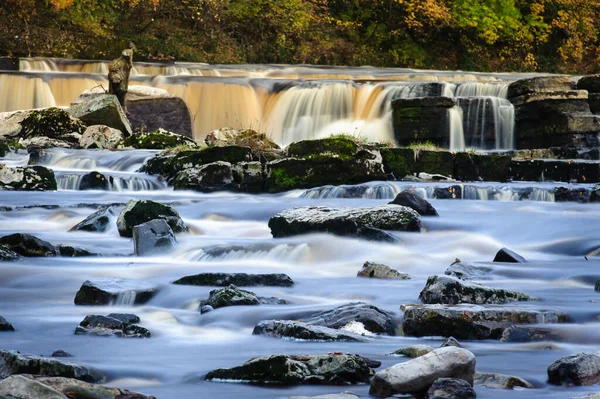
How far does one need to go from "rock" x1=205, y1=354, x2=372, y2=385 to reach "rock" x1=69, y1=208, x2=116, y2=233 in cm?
577

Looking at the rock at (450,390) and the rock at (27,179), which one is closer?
the rock at (450,390)

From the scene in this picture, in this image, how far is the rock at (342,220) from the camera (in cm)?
931

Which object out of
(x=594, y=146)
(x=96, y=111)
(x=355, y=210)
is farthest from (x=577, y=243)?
(x=96, y=111)

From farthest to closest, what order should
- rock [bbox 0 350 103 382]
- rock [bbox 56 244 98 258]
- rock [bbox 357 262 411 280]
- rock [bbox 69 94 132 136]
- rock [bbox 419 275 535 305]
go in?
rock [bbox 69 94 132 136] → rock [bbox 56 244 98 258] → rock [bbox 357 262 411 280] → rock [bbox 419 275 535 305] → rock [bbox 0 350 103 382]

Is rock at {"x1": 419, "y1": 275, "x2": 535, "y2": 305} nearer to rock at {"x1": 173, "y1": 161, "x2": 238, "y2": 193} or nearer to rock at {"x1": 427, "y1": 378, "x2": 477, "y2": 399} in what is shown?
rock at {"x1": 427, "y1": 378, "x2": 477, "y2": 399}

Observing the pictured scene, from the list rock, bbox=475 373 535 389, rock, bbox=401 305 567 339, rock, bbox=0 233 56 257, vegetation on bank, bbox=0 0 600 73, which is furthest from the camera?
vegetation on bank, bbox=0 0 600 73

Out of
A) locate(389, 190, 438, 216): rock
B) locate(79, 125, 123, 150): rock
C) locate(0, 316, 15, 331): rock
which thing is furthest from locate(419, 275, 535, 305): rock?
locate(79, 125, 123, 150): rock

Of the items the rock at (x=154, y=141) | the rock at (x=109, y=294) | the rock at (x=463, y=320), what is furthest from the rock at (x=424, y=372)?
the rock at (x=154, y=141)

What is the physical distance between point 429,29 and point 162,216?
75.8 ft

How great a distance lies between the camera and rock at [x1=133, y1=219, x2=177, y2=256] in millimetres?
8875

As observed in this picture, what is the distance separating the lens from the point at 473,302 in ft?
21.1

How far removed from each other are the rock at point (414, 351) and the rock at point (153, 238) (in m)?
4.22

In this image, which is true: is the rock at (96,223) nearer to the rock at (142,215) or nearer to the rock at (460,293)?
the rock at (142,215)

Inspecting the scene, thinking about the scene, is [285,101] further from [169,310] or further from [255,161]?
[169,310]
